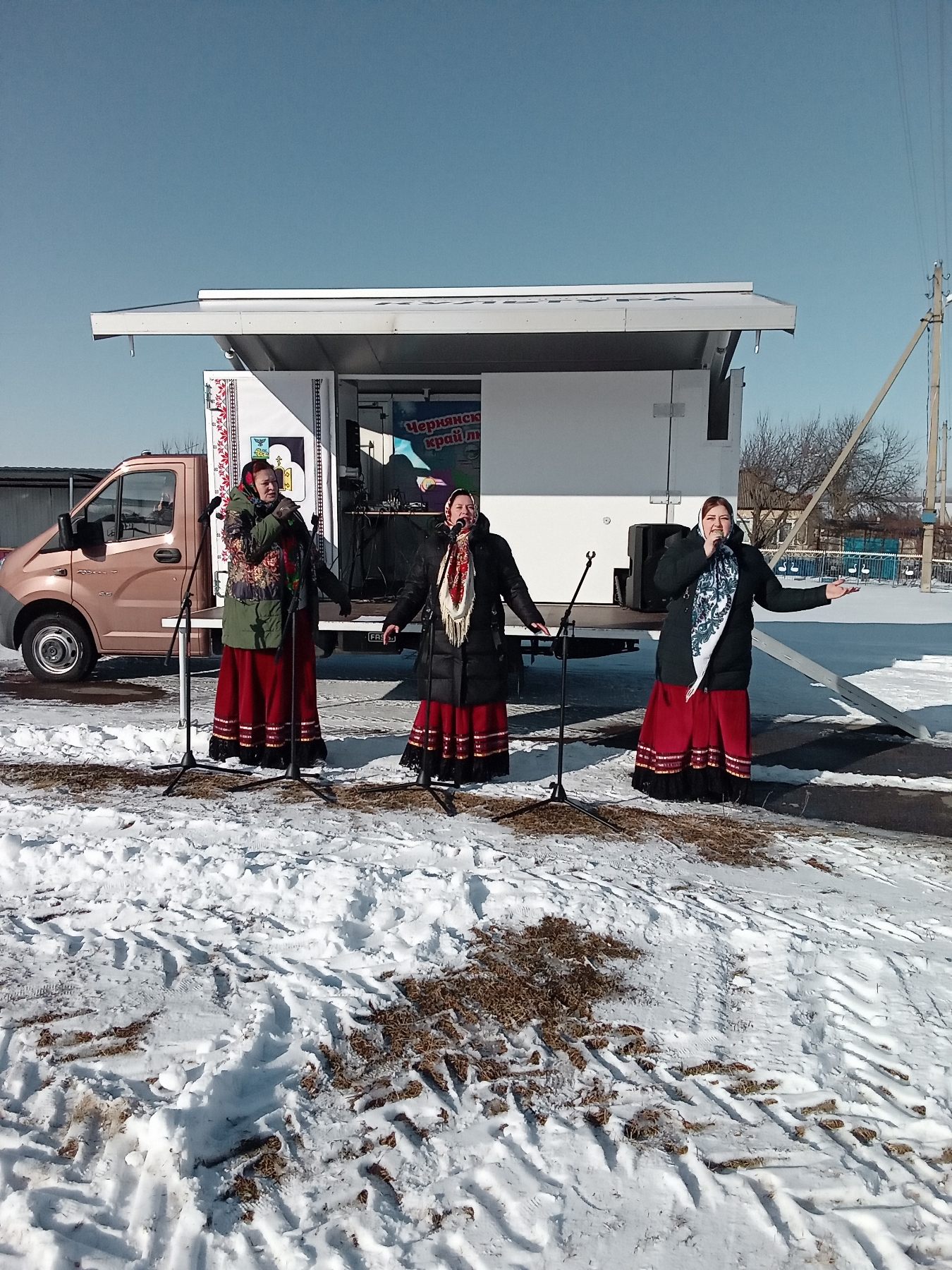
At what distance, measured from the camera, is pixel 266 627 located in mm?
5027

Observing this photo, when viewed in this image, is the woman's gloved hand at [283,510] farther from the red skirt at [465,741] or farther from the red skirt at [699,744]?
the red skirt at [699,744]

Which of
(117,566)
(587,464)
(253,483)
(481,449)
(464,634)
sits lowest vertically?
(464,634)

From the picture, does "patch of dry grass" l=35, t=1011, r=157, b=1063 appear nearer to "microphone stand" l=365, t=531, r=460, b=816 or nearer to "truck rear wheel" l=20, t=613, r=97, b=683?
"microphone stand" l=365, t=531, r=460, b=816

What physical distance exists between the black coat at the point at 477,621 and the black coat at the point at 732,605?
2.49ft

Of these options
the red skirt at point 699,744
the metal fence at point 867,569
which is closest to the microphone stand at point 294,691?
the red skirt at point 699,744

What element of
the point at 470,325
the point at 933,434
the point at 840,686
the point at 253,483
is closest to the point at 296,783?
the point at 253,483

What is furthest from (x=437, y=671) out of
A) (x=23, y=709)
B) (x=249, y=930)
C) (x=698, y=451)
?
(x=23, y=709)

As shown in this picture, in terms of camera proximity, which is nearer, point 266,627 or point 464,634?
point 464,634

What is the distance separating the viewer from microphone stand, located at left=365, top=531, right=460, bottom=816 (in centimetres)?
485

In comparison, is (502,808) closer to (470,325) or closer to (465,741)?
(465,741)

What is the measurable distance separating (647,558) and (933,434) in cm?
1902

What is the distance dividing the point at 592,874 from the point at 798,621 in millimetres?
12646

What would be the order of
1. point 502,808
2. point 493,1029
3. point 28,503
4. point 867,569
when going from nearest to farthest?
point 493,1029 → point 502,808 → point 28,503 → point 867,569

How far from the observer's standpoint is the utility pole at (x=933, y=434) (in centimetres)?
2172
